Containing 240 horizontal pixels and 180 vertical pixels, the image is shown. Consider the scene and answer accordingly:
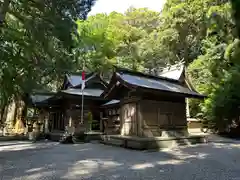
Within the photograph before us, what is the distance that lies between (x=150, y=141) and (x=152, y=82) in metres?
3.70

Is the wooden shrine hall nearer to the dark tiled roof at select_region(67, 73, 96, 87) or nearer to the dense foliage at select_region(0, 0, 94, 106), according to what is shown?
the dense foliage at select_region(0, 0, 94, 106)

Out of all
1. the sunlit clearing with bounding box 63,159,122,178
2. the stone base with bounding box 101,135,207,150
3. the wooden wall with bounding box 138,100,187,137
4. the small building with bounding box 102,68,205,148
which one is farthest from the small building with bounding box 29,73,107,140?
the sunlit clearing with bounding box 63,159,122,178

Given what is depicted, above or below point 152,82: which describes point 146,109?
below

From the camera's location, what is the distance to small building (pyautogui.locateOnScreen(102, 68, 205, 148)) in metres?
10.9

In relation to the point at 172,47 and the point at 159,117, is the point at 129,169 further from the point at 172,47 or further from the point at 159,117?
the point at 172,47

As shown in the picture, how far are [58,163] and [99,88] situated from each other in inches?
528

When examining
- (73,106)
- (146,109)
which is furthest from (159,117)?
(73,106)

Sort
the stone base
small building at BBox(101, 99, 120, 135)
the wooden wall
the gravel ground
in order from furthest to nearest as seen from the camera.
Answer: small building at BBox(101, 99, 120, 135)
the wooden wall
the stone base
the gravel ground

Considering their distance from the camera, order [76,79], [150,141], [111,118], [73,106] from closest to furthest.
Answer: [150,141], [73,106], [111,118], [76,79]

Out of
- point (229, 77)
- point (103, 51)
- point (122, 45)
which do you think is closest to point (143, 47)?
point (122, 45)

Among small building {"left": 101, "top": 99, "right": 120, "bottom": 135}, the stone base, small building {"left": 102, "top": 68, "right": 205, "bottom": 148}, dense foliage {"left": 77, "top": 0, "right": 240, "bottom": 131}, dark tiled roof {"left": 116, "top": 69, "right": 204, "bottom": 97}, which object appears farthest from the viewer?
small building {"left": 101, "top": 99, "right": 120, "bottom": 135}

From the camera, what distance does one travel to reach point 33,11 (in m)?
10.1

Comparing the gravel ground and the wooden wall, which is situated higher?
the wooden wall

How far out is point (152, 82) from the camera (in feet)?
40.8
